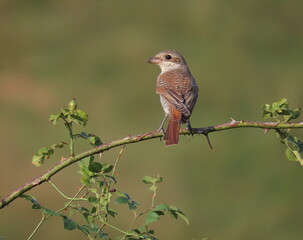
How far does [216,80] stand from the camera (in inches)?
379

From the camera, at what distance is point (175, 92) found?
4852 mm

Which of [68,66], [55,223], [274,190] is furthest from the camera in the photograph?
[68,66]

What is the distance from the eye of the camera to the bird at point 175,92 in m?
4.24

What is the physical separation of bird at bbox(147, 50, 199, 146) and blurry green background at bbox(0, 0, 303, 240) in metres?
1.97

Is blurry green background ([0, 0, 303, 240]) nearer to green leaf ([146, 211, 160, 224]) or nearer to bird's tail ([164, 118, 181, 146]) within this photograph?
bird's tail ([164, 118, 181, 146])

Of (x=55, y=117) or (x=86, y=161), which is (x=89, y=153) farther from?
(x=55, y=117)

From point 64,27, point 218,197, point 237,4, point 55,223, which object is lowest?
point 55,223

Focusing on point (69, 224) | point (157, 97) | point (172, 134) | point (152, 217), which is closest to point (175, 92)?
point (172, 134)

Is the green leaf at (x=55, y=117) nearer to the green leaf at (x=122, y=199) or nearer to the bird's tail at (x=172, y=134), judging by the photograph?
the green leaf at (x=122, y=199)

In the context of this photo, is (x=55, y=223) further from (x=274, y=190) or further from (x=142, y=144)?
(x=274, y=190)

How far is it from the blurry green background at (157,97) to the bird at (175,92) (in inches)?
77.4

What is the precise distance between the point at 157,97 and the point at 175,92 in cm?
401

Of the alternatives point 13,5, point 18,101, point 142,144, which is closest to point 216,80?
point 142,144

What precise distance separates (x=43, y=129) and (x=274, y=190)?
2.32 m
